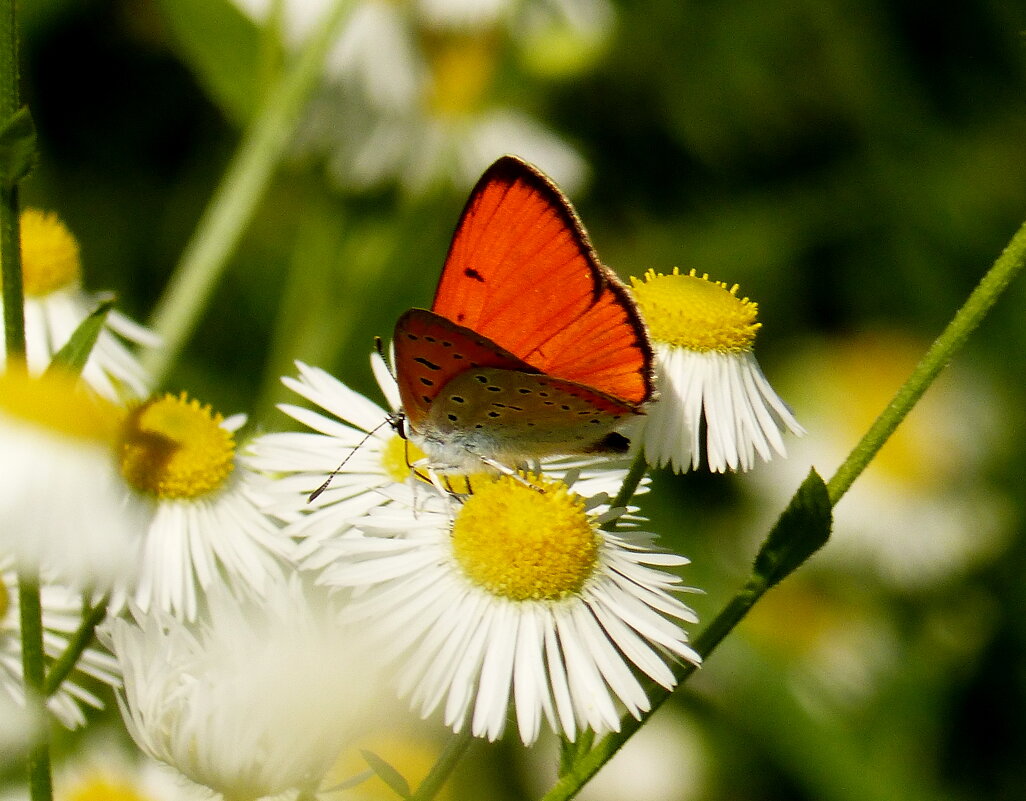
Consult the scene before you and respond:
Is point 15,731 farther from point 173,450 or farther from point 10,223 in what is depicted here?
point 173,450

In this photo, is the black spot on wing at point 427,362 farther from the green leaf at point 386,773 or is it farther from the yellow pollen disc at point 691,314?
the green leaf at point 386,773

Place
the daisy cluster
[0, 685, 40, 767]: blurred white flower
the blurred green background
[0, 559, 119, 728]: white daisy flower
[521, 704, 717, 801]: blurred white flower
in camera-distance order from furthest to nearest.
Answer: [521, 704, 717, 801]: blurred white flower → the blurred green background → [0, 559, 119, 728]: white daisy flower → the daisy cluster → [0, 685, 40, 767]: blurred white flower

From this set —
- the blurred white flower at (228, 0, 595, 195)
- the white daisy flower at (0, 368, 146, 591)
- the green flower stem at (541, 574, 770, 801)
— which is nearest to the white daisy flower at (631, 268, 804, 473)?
the green flower stem at (541, 574, 770, 801)

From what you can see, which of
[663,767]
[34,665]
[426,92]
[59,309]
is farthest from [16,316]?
[426,92]

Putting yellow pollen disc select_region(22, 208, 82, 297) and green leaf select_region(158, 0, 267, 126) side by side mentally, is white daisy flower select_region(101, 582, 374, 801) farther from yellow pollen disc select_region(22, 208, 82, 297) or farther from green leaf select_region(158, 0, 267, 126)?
green leaf select_region(158, 0, 267, 126)

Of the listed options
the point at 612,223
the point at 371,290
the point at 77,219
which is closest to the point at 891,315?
the point at 612,223

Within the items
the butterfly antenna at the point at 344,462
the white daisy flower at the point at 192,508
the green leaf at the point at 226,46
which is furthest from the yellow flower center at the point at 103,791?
the green leaf at the point at 226,46

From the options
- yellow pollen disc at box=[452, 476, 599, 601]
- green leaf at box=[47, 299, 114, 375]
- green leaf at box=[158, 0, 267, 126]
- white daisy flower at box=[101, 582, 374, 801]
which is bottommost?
white daisy flower at box=[101, 582, 374, 801]
